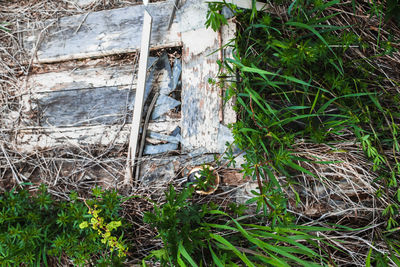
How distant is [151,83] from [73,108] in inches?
26.2

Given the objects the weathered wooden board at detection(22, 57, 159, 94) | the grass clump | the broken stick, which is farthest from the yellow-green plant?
the weathered wooden board at detection(22, 57, 159, 94)

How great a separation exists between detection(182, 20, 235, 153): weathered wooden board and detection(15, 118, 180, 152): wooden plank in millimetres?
186

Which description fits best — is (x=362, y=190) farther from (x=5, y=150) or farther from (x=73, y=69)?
(x=5, y=150)

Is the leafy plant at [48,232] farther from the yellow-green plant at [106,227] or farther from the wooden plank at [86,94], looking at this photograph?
the wooden plank at [86,94]

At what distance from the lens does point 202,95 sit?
72.0 inches

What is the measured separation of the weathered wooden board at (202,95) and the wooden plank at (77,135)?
19 cm

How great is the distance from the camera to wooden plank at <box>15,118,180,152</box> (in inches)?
78.7

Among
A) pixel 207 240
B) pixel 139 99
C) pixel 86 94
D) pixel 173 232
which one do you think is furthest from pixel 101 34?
pixel 207 240

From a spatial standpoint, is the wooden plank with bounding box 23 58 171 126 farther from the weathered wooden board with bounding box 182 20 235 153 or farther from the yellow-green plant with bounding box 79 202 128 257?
the yellow-green plant with bounding box 79 202 128 257

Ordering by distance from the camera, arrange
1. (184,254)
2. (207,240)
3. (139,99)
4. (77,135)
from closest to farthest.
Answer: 1. (184,254)
2. (207,240)
3. (139,99)
4. (77,135)

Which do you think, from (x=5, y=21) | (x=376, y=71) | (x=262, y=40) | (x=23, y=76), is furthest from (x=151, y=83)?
(x=376, y=71)

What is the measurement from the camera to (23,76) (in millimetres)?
2221

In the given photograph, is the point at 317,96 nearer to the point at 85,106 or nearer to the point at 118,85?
the point at 118,85

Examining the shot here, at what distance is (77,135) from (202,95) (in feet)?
3.42
